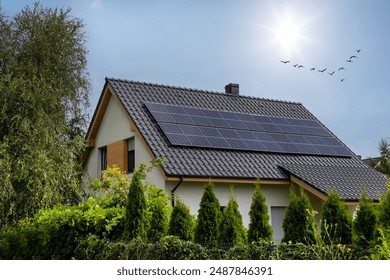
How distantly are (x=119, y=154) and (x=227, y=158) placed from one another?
13.7 ft

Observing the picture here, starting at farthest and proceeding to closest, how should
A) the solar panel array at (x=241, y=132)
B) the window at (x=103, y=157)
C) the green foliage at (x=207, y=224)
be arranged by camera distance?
1. the window at (x=103, y=157)
2. the solar panel array at (x=241, y=132)
3. the green foliage at (x=207, y=224)

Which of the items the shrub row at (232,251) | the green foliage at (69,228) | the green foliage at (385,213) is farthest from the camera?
the green foliage at (69,228)

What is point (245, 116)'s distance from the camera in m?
22.6

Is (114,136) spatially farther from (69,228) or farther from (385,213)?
(385,213)

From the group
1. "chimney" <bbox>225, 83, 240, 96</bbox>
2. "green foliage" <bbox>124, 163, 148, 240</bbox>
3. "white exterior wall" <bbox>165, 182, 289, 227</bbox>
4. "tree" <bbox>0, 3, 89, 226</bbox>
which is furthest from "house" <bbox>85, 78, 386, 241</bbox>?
"green foliage" <bbox>124, 163, 148, 240</bbox>

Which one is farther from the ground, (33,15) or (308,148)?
(33,15)

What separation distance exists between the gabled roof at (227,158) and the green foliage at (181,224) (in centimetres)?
494

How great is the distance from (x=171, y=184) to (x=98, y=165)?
6.08 m

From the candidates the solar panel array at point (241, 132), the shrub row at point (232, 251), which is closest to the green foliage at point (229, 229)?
the shrub row at point (232, 251)

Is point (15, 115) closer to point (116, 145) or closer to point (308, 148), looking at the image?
point (116, 145)

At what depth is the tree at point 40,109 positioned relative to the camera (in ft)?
62.4

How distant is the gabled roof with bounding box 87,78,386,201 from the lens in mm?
17953

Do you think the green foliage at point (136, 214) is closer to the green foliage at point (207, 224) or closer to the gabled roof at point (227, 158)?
the green foliage at point (207, 224)
